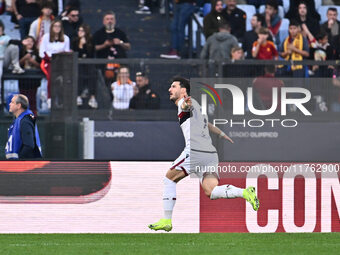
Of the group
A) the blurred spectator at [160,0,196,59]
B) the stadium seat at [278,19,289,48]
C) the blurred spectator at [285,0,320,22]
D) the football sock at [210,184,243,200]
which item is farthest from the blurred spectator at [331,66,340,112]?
the football sock at [210,184,243,200]

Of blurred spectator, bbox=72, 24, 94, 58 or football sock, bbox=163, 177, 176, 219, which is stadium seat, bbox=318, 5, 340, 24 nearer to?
blurred spectator, bbox=72, 24, 94, 58

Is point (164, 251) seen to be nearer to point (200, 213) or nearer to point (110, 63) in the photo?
point (200, 213)

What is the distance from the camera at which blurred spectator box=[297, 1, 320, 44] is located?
18578 mm

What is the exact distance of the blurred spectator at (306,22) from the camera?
1858 cm

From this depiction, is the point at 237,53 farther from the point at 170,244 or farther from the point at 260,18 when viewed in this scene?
the point at 170,244

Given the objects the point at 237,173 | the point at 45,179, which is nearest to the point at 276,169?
the point at 237,173

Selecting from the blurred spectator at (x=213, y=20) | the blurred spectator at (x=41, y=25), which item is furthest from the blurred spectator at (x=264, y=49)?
the blurred spectator at (x=41, y=25)

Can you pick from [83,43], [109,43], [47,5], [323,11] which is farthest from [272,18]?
[47,5]

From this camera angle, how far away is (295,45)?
1762 cm

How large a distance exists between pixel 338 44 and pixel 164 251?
9.07m

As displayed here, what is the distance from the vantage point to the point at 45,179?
38.3 feet

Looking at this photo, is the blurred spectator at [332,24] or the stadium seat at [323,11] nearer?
the blurred spectator at [332,24]

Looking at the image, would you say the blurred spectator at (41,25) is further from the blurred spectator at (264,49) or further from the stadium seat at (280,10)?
the stadium seat at (280,10)

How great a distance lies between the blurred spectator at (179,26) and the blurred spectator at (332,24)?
253 cm
